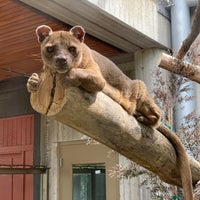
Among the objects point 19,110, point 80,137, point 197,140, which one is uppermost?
point 19,110

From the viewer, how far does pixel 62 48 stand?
5.20ft

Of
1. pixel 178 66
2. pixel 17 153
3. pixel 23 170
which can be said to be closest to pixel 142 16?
pixel 178 66

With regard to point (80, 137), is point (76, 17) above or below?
above

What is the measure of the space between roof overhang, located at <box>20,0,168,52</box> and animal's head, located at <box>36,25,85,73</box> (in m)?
1.98

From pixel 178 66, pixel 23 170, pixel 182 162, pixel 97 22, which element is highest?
pixel 97 22

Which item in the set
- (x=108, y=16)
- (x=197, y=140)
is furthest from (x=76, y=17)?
(x=197, y=140)

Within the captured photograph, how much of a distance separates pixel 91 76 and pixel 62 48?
6.7 inches

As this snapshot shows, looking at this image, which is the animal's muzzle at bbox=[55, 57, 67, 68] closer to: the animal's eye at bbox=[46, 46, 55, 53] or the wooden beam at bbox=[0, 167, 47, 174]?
the animal's eye at bbox=[46, 46, 55, 53]

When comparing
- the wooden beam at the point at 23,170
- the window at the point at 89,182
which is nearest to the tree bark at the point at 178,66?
the window at the point at 89,182

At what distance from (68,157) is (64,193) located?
0.50m

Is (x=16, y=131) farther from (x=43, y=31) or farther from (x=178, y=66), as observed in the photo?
(x=43, y=31)

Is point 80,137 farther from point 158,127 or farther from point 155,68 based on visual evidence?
point 158,127

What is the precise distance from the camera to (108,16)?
3.91 m

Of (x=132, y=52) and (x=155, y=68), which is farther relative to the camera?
(x=132, y=52)
